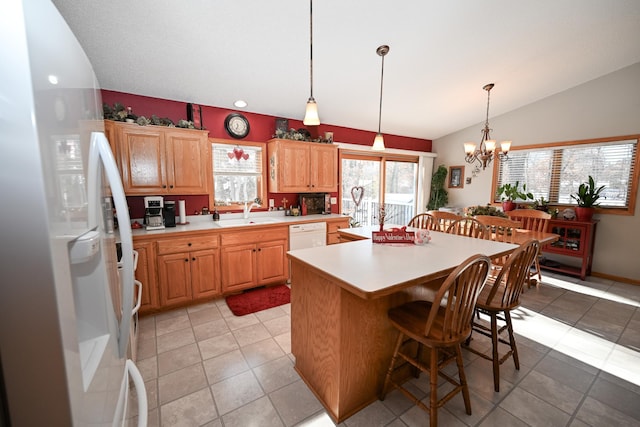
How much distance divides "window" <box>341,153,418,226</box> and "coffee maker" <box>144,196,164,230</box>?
2.81 m

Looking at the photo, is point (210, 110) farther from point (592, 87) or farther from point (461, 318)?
point (592, 87)

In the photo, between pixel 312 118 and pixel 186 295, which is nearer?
pixel 312 118

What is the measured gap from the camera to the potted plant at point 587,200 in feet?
12.4

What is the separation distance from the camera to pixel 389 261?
5.57ft

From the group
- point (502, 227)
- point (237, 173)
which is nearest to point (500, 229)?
point (502, 227)

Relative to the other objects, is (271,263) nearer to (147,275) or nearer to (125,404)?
(147,275)

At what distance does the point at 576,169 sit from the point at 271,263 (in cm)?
497

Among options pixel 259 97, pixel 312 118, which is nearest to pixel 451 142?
pixel 259 97

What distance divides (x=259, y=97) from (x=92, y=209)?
119 inches

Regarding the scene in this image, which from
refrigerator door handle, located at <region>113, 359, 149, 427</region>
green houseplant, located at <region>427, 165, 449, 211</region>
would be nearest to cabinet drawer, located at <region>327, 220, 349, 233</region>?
green houseplant, located at <region>427, 165, 449, 211</region>

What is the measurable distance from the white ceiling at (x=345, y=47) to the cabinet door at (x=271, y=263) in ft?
6.26

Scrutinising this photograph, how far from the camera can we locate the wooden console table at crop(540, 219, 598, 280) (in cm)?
379

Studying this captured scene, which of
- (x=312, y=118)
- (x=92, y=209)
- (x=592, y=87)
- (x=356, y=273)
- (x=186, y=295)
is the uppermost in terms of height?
(x=592, y=87)

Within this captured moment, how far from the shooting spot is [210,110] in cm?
342
